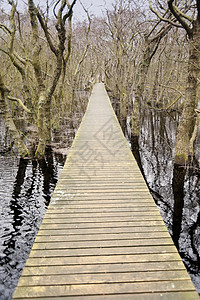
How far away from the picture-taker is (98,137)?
816 centimetres

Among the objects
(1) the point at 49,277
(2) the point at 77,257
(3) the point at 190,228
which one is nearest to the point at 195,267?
(3) the point at 190,228

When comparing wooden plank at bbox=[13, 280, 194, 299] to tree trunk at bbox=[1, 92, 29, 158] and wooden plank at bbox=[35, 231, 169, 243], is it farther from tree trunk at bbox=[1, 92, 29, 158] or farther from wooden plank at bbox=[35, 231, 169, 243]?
tree trunk at bbox=[1, 92, 29, 158]

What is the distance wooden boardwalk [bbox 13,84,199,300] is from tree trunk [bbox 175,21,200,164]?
322 centimetres

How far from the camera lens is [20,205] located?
6008 mm

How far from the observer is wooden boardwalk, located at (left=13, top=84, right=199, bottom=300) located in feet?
8.07

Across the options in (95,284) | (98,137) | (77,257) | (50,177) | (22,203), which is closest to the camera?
(95,284)

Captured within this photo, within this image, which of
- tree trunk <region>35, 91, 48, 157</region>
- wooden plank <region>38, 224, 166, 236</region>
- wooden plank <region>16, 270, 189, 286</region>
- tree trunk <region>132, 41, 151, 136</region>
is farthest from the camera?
tree trunk <region>132, 41, 151, 136</region>

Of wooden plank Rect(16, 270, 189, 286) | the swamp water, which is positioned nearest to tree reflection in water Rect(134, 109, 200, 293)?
the swamp water

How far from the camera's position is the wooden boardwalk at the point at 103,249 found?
246 centimetres

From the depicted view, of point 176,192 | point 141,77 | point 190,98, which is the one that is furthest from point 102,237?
point 141,77

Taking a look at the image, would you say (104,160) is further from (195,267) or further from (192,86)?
(192,86)

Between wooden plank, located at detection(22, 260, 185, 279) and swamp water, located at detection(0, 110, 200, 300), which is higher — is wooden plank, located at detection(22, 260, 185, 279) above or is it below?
above

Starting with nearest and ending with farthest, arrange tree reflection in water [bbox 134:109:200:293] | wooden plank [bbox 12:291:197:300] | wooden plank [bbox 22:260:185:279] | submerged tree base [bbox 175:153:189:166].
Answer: wooden plank [bbox 12:291:197:300]
wooden plank [bbox 22:260:185:279]
tree reflection in water [bbox 134:109:200:293]
submerged tree base [bbox 175:153:189:166]

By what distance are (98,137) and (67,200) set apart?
4.16 m
